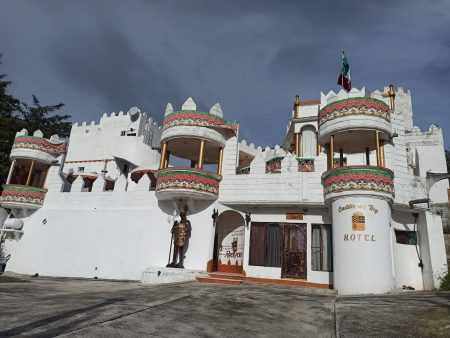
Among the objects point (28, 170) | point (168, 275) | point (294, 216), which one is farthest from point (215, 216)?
point (28, 170)

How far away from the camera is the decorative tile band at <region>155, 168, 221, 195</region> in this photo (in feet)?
51.1

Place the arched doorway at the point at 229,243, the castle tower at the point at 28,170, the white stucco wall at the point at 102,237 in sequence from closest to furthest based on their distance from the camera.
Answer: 1. the white stucco wall at the point at 102,237
2. the arched doorway at the point at 229,243
3. the castle tower at the point at 28,170

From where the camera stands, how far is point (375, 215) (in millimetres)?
12219

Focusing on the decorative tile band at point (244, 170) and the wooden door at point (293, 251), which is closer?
the wooden door at point (293, 251)

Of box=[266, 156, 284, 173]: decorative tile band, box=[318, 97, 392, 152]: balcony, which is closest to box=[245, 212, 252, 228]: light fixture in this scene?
box=[266, 156, 284, 173]: decorative tile band

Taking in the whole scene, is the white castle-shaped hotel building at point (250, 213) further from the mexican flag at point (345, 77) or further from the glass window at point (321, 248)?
the mexican flag at point (345, 77)

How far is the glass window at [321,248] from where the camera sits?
1442 centimetres

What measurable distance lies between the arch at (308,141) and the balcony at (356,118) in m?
9.27

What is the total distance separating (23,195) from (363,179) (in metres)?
19.4

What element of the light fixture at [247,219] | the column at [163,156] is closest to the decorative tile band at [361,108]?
the light fixture at [247,219]

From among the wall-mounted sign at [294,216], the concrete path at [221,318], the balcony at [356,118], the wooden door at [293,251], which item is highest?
A: the balcony at [356,118]

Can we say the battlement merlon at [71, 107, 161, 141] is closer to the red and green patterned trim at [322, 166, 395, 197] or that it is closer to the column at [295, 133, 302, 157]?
the column at [295, 133, 302, 157]

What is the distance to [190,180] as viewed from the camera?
1559 cm

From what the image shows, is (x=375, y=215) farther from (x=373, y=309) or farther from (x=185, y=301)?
(x=185, y=301)
